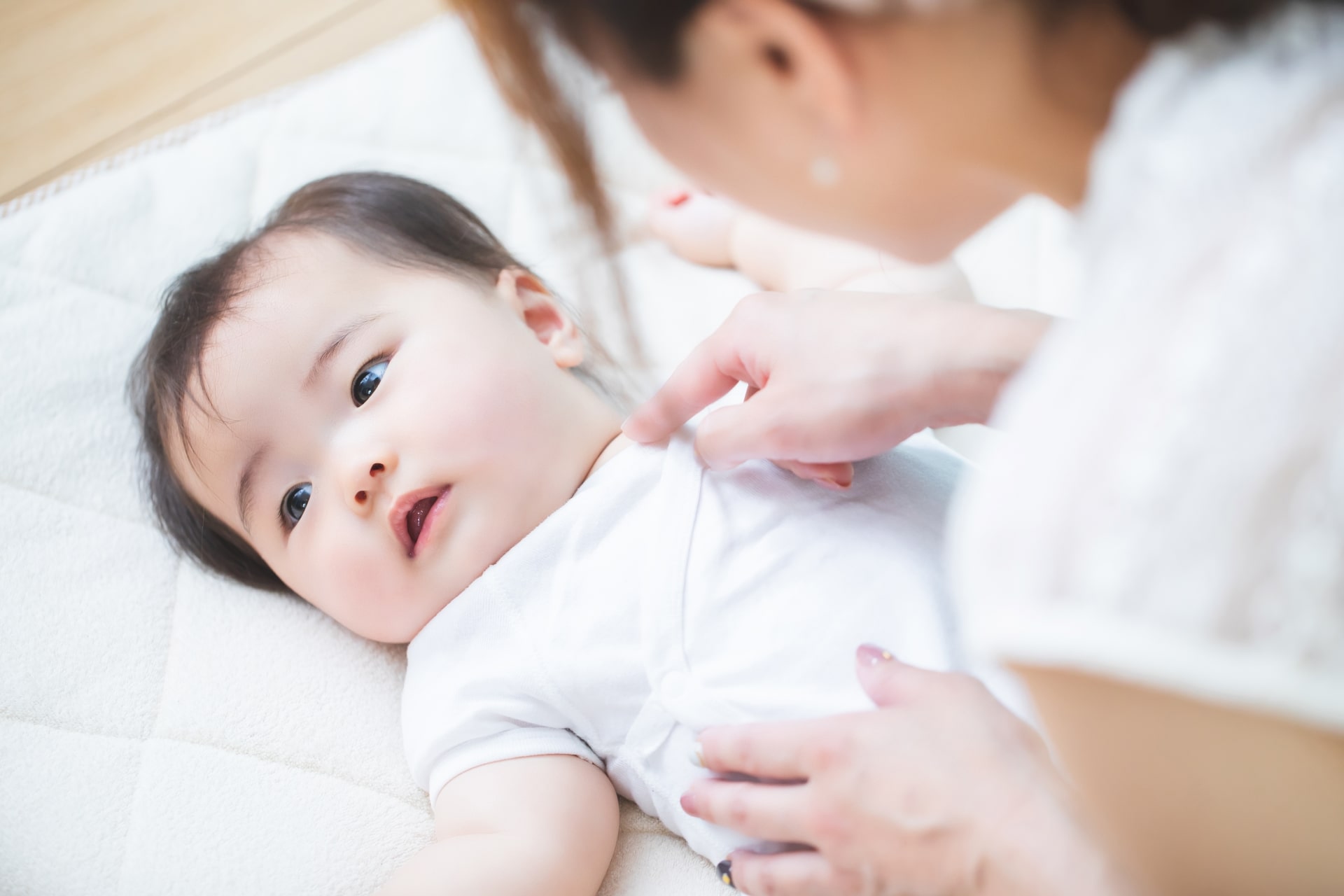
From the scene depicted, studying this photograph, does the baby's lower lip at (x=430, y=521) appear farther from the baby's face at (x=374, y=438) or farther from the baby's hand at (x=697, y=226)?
the baby's hand at (x=697, y=226)

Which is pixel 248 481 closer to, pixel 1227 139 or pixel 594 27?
pixel 594 27

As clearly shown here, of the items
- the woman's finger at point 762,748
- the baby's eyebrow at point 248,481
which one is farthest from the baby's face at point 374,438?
the woman's finger at point 762,748

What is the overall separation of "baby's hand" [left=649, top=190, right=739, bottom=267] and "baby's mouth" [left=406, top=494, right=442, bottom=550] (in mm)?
489

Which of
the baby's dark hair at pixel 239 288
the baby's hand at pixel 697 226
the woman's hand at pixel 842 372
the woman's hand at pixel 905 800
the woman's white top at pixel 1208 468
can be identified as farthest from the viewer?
the baby's hand at pixel 697 226

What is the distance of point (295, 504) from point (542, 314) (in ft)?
1.03

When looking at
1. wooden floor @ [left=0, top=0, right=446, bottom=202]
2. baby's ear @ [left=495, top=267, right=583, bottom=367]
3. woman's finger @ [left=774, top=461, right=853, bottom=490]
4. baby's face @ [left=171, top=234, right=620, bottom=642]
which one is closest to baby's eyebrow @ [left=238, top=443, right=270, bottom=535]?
baby's face @ [left=171, top=234, right=620, bottom=642]

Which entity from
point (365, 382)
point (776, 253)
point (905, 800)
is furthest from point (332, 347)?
point (905, 800)

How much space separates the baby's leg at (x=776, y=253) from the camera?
107cm

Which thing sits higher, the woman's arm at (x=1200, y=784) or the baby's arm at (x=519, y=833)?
the woman's arm at (x=1200, y=784)

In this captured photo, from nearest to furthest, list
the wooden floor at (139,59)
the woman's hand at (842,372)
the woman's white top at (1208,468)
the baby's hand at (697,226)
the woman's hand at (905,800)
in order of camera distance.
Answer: the woman's white top at (1208,468), the woman's hand at (905,800), the woman's hand at (842,372), the baby's hand at (697,226), the wooden floor at (139,59)

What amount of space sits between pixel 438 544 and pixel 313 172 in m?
0.62

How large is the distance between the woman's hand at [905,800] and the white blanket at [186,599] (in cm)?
15

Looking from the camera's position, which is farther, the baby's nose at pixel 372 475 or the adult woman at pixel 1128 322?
the baby's nose at pixel 372 475

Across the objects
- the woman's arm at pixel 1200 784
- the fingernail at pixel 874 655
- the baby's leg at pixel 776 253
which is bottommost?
the fingernail at pixel 874 655
